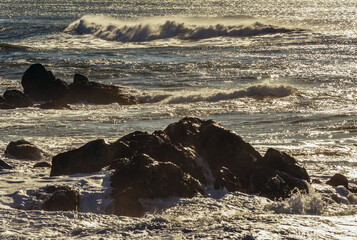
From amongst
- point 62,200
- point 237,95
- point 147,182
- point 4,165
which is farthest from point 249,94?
point 62,200

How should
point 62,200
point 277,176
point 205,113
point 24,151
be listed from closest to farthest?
point 62,200 → point 277,176 → point 24,151 → point 205,113

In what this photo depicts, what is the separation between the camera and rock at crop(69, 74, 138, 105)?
25.1 meters

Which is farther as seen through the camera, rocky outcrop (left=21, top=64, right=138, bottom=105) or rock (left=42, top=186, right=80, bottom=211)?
rocky outcrop (left=21, top=64, right=138, bottom=105)

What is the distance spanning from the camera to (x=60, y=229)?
9.48 metres

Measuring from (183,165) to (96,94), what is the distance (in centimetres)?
1394

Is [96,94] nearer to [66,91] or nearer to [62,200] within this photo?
[66,91]

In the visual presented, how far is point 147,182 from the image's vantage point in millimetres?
11000

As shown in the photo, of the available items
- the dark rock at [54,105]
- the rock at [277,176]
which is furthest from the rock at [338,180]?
the dark rock at [54,105]

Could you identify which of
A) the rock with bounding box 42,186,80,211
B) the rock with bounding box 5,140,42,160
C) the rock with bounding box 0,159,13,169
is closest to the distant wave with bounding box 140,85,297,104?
the rock with bounding box 5,140,42,160

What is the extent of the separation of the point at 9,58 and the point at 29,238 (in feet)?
108

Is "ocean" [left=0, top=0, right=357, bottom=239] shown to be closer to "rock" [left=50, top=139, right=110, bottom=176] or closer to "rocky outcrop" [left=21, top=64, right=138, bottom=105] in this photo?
"rock" [left=50, top=139, right=110, bottom=176]

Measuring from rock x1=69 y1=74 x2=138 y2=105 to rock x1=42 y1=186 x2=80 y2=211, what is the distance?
46.6 feet

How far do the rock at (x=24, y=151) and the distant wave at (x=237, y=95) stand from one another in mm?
11313

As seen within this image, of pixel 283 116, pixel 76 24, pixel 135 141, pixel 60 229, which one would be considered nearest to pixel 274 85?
pixel 283 116
